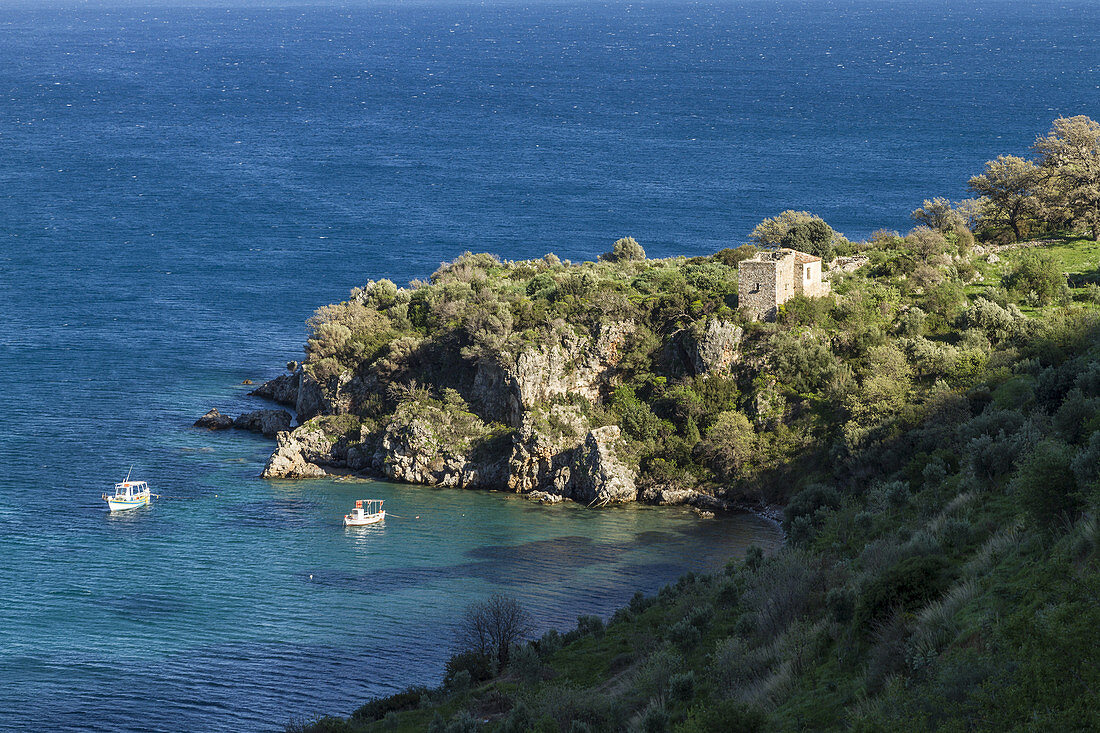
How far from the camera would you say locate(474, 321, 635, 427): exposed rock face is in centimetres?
6506

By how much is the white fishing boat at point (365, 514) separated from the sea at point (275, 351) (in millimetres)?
817

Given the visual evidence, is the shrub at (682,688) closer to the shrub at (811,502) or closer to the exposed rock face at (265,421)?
the shrub at (811,502)

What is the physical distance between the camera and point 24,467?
6781 cm

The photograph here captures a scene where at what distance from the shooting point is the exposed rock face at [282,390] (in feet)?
251

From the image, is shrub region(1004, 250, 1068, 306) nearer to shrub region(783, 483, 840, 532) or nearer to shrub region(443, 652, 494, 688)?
shrub region(783, 483, 840, 532)

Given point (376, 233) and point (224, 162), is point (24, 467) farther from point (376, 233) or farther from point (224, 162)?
point (224, 162)

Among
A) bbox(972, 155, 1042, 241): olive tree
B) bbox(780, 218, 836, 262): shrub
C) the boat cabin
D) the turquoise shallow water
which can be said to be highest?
bbox(972, 155, 1042, 241): olive tree

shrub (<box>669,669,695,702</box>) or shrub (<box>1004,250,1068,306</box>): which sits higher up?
shrub (<box>1004,250,1068,306</box>)

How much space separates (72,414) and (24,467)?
30.6 feet

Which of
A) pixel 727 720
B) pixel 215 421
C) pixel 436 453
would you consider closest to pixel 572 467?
pixel 436 453

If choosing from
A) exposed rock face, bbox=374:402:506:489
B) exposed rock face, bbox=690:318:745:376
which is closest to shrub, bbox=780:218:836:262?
exposed rock face, bbox=690:318:745:376

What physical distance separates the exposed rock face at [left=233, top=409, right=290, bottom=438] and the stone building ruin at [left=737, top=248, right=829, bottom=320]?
2866cm

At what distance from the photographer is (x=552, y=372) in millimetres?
65438

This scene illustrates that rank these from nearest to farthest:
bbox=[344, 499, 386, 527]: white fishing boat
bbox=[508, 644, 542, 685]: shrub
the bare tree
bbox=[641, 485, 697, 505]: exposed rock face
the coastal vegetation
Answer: the coastal vegetation
bbox=[508, 644, 542, 685]: shrub
the bare tree
bbox=[344, 499, 386, 527]: white fishing boat
bbox=[641, 485, 697, 505]: exposed rock face
